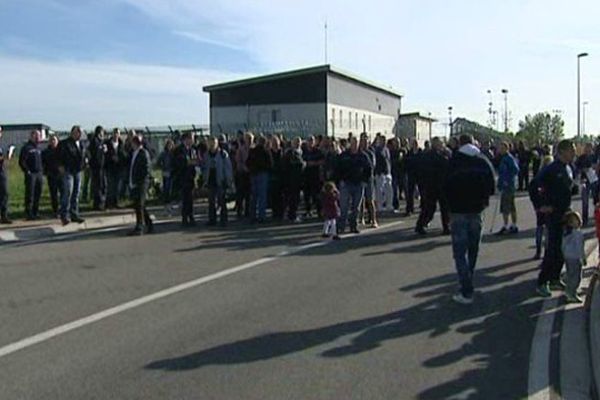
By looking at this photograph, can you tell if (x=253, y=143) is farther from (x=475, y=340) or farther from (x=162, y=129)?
(x=162, y=129)

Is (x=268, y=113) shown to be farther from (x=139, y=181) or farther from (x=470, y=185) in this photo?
(x=470, y=185)

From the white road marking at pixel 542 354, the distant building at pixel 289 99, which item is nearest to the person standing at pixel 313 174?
the white road marking at pixel 542 354

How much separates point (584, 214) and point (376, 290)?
374 inches

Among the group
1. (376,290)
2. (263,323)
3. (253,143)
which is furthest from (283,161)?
(263,323)

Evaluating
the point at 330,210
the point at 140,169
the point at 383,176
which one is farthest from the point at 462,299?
the point at 383,176

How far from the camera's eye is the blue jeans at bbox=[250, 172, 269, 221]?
17.4m

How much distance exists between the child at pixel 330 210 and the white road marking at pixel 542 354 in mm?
6175

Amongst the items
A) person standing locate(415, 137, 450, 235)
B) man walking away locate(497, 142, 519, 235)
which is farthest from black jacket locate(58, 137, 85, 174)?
man walking away locate(497, 142, 519, 235)

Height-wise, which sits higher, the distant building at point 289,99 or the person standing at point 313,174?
the distant building at point 289,99

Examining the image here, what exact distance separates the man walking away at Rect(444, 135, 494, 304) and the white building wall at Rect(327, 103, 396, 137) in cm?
3687

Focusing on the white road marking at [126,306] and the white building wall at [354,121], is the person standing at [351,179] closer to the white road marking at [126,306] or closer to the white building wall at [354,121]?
the white road marking at [126,306]

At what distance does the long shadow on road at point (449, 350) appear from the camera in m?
6.40

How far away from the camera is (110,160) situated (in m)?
19.7

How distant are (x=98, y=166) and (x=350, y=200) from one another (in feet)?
22.5
